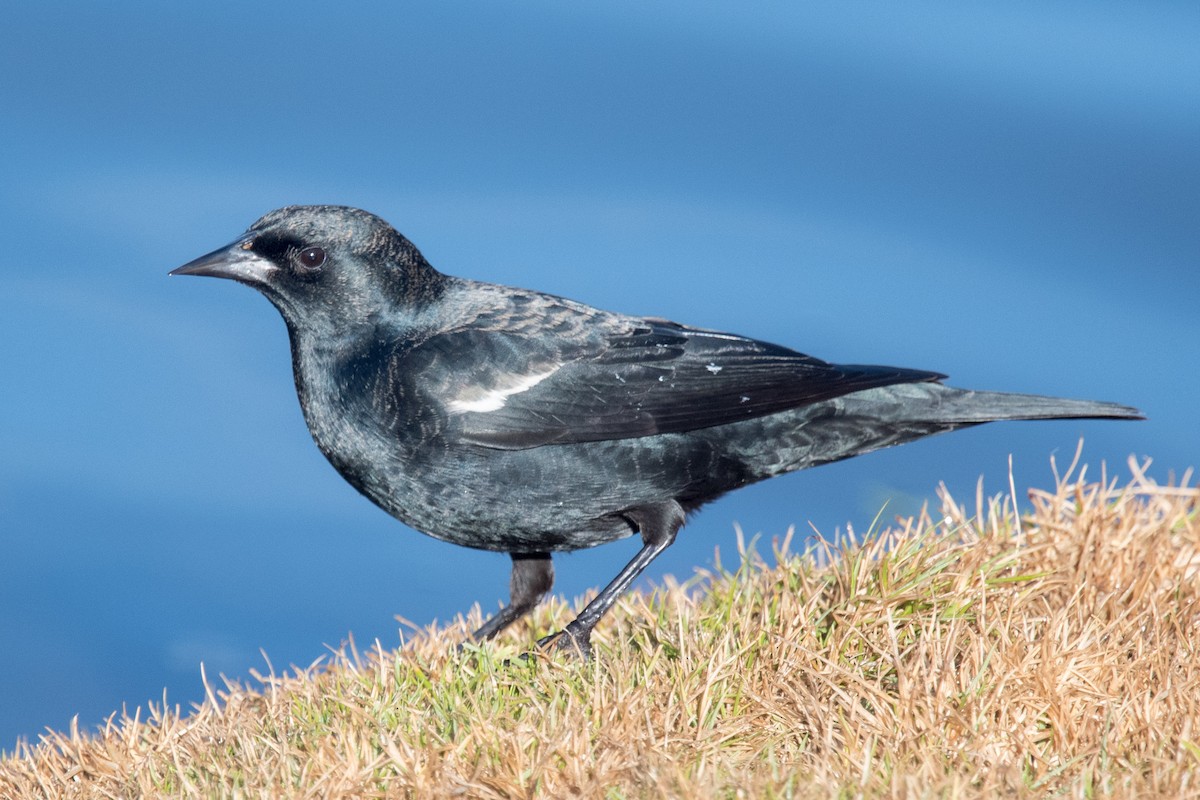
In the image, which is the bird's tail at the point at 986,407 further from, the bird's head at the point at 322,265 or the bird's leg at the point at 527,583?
the bird's head at the point at 322,265

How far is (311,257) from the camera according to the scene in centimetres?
514

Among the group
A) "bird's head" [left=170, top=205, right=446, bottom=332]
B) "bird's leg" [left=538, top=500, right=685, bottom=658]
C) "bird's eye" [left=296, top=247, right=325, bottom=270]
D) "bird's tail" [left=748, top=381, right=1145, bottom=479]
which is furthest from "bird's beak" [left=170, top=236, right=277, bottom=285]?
"bird's tail" [left=748, top=381, right=1145, bottom=479]

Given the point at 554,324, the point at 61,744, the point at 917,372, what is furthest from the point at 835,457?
the point at 61,744

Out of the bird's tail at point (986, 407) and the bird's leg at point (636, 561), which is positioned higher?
the bird's tail at point (986, 407)

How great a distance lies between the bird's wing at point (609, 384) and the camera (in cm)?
488

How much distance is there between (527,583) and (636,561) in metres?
0.62

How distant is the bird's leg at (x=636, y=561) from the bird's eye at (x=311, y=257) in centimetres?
157

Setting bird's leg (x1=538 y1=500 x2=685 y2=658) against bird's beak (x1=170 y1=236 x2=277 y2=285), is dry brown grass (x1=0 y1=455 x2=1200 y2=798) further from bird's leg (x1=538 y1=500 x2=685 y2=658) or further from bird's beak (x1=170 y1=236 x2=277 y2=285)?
bird's beak (x1=170 y1=236 x2=277 y2=285)

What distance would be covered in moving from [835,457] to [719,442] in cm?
57

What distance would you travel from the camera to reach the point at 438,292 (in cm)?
532

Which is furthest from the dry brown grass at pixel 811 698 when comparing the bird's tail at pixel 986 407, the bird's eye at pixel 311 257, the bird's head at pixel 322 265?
the bird's eye at pixel 311 257

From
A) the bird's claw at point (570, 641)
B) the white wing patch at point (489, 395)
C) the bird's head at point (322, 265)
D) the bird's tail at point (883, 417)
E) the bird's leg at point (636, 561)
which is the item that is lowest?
the bird's claw at point (570, 641)

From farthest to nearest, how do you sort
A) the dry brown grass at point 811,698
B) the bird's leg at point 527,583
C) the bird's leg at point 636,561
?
the bird's leg at point 527,583, the bird's leg at point 636,561, the dry brown grass at point 811,698

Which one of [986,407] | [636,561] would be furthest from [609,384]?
[986,407]
